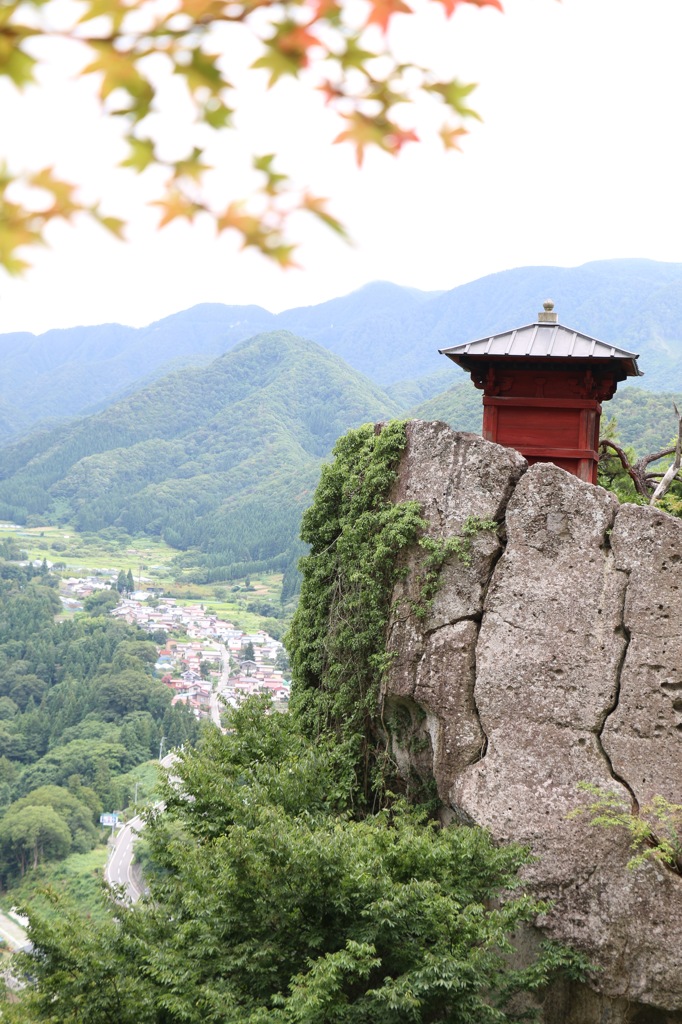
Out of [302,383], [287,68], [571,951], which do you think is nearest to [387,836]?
[571,951]

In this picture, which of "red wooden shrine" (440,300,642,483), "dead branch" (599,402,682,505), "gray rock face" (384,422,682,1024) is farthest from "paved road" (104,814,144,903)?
"red wooden shrine" (440,300,642,483)

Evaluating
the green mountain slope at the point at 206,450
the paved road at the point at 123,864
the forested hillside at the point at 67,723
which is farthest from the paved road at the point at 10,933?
the green mountain slope at the point at 206,450

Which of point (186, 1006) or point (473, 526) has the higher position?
point (473, 526)

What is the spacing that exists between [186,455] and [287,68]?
491 ft

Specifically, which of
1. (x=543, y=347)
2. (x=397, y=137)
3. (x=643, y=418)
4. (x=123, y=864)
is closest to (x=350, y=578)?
(x=543, y=347)

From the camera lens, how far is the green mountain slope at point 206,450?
130625mm

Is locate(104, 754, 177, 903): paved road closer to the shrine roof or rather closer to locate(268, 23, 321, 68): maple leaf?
the shrine roof

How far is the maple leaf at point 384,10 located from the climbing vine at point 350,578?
8705 millimetres

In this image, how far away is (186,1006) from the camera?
748 cm

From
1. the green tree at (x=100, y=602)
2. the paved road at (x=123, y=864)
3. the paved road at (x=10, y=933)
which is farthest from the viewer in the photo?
the green tree at (x=100, y=602)

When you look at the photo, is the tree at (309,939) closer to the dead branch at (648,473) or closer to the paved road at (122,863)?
the dead branch at (648,473)

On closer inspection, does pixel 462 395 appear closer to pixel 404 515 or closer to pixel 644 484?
pixel 644 484

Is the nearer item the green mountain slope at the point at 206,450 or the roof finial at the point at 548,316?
the roof finial at the point at 548,316

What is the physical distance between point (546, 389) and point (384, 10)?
30.5ft
